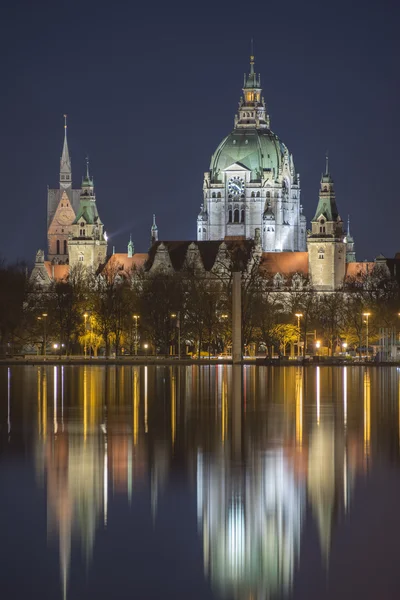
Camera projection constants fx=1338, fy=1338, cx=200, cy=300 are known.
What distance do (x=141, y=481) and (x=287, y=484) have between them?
2.66 meters

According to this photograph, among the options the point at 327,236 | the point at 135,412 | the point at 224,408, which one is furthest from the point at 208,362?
the point at 327,236

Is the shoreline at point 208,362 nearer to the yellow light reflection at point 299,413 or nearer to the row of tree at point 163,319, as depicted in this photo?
the row of tree at point 163,319

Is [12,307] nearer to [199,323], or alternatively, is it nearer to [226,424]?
[199,323]

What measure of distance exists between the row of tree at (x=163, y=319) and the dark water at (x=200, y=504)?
7422cm

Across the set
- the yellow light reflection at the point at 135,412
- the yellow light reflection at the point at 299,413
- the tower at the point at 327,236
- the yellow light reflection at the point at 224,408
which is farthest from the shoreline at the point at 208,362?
the tower at the point at 327,236

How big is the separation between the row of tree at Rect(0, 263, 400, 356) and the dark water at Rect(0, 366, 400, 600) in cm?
7422

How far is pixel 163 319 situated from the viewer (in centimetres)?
12000

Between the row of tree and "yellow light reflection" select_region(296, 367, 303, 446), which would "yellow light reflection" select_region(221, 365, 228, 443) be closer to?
"yellow light reflection" select_region(296, 367, 303, 446)

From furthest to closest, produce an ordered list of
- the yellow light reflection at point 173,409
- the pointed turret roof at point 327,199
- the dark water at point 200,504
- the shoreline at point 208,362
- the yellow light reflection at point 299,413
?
the pointed turret roof at point 327,199 → the shoreline at point 208,362 → the yellow light reflection at point 173,409 → the yellow light reflection at point 299,413 → the dark water at point 200,504

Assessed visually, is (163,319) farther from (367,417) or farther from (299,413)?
(367,417)

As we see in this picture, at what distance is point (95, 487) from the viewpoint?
77.7 feet

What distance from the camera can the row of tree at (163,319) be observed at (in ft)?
393

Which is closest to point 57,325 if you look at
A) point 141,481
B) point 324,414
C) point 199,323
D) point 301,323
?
point 199,323

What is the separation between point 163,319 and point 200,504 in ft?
322
